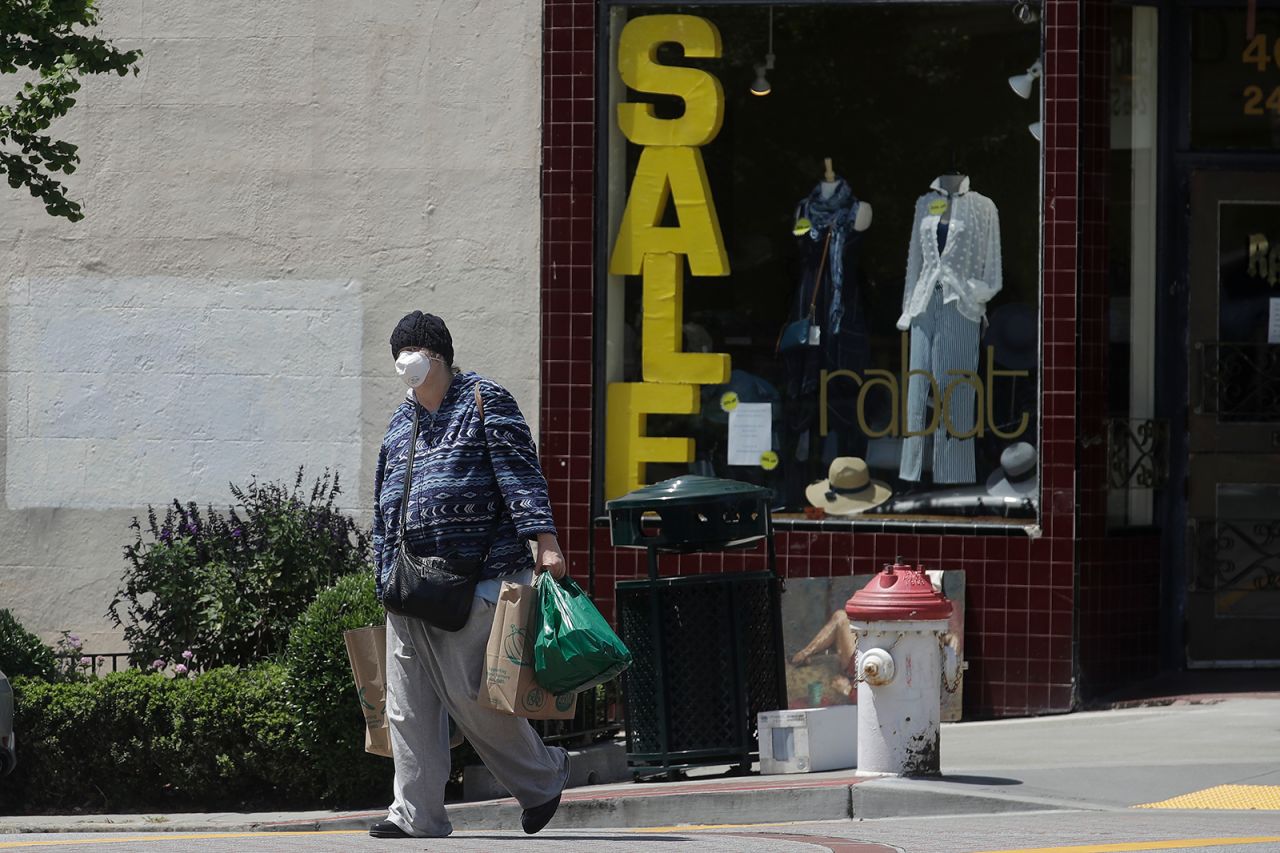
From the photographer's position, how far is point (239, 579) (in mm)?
11016

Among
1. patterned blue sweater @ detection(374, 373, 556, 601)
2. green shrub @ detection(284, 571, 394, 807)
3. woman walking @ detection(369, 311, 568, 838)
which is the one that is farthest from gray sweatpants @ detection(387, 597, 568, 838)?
green shrub @ detection(284, 571, 394, 807)

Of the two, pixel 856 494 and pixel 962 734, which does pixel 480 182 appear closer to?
pixel 856 494

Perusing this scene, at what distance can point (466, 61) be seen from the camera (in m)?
12.4

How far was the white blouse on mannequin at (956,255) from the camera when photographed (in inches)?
449

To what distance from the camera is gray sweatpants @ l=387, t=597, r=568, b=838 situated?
7.21 metres

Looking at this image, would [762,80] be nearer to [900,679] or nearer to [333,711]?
[900,679]

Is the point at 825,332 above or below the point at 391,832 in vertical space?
above

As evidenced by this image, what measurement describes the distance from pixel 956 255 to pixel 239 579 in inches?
171

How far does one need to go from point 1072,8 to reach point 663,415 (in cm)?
323

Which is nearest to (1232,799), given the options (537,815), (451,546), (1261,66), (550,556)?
(537,815)

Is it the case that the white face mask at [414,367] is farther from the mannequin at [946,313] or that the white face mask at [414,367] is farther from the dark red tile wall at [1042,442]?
the mannequin at [946,313]

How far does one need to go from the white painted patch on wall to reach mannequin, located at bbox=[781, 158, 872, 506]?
9.06 ft

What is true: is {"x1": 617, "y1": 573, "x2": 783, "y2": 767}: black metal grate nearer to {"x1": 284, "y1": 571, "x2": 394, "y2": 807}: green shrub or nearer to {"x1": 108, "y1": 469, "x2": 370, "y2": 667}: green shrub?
{"x1": 284, "y1": 571, "x2": 394, "y2": 807}: green shrub

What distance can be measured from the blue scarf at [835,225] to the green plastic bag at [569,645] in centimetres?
491
